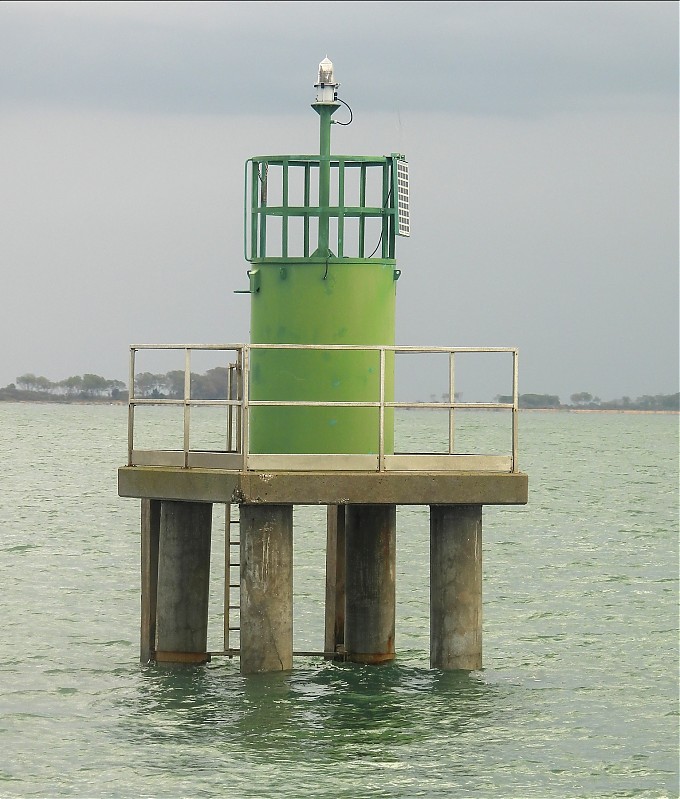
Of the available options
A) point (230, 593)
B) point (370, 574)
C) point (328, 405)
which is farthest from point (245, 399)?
point (230, 593)

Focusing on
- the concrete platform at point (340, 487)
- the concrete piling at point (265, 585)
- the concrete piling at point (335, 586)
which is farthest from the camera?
the concrete piling at point (335, 586)

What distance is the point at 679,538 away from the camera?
43562mm

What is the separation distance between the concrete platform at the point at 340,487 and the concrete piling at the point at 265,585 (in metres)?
0.36

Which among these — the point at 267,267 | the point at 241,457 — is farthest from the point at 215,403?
the point at 267,267

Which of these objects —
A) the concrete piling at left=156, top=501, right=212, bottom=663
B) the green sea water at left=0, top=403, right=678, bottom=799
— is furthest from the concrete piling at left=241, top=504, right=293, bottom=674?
the concrete piling at left=156, top=501, right=212, bottom=663

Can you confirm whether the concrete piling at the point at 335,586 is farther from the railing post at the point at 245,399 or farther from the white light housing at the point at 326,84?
the white light housing at the point at 326,84

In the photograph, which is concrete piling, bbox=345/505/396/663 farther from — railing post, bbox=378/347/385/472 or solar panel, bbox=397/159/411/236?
solar panel, bbox=397/159/411/236

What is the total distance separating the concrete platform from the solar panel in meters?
2.67

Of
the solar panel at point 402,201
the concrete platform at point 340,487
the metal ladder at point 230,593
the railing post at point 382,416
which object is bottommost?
the metal ladder at point 230,593

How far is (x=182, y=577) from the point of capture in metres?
17.4

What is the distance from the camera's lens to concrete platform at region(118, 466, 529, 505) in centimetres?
1559

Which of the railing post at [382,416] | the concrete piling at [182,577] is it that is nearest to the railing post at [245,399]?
the railing post at [382,416]

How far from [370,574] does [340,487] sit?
2575 millimetres

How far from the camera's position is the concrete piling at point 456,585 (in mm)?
16594
